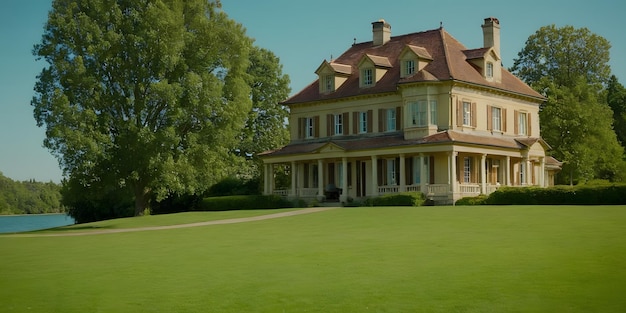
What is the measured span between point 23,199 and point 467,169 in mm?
111228

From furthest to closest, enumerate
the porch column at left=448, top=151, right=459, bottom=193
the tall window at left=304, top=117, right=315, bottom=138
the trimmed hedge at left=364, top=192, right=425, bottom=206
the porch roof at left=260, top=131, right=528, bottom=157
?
the tall window at left=304, top=117, right=315, bottom=138
the porch roof at left=260, top=131, right=528, bottom=157
the porch column at left=448, top=151, right=459, bottom=193
the trimmed hedge at left=364, top=192, right=425, bottom=206

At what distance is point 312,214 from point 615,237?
1984 centimetres

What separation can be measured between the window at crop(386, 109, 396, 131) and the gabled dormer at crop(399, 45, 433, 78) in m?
2.53

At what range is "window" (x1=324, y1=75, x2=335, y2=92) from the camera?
57150 mm

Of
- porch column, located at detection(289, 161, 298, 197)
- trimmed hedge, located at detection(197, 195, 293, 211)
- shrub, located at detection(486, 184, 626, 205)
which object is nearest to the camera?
shrub, located at detection(486, 184, 626, 205)

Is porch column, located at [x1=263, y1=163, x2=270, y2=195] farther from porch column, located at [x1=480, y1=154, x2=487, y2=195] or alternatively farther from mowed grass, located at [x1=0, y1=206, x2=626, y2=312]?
mowed grass, located at [x1=0, y1=206, x2=626, y2=312]

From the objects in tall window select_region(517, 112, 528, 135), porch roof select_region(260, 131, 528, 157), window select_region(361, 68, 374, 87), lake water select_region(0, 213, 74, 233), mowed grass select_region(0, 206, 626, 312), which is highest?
window select_region(361, 68, 374, 87)

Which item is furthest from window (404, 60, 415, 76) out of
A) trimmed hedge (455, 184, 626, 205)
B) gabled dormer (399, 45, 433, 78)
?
trimmed hedge (455, 184, 626, 205)

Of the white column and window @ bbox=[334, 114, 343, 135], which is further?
window @ bbox=[334, 114, 343, 135]

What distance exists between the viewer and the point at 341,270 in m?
18.8

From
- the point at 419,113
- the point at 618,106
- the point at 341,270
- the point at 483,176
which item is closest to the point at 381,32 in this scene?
the point at 419,113

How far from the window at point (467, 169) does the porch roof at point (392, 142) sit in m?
1.64

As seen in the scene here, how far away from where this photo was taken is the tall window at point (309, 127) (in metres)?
58.2

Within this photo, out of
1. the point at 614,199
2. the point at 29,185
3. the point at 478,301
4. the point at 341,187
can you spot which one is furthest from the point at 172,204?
the point at 29,185
